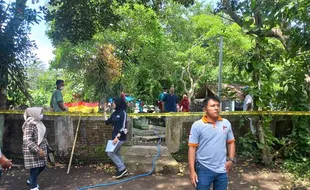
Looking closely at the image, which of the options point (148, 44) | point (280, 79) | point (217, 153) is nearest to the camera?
point (217, 153)

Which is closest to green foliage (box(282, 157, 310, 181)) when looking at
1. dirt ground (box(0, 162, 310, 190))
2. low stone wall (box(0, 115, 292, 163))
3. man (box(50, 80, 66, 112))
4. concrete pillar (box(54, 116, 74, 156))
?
dirt ground (box(0, 162, 310, 190))

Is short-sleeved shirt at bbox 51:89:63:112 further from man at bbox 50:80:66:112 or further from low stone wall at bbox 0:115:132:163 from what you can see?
low stone wall at bbox 0:115:132:163

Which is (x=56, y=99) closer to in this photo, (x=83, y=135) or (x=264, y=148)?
(x=83, y=135)

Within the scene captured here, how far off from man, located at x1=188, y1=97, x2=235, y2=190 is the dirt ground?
1.96 meters

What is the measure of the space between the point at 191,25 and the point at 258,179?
17139mm

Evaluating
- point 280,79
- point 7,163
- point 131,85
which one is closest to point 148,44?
point 131,85

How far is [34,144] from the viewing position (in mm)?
4723

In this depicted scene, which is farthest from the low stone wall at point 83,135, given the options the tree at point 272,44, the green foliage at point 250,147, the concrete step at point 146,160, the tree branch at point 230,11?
the tree branch at point 230,11

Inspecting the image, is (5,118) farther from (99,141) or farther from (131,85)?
(131,85)

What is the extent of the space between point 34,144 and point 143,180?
2.08 meters

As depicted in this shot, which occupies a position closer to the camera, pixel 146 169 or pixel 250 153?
pixel 146 169

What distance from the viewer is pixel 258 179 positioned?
18.5 ft

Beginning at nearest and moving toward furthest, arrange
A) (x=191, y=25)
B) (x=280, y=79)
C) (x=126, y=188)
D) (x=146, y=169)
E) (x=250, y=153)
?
(x=126, y=188) → (x=146, y=169) → (x=250, y=153) → (x=280, y=79) → (x=191, y=25)

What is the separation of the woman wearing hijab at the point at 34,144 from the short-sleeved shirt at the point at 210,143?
2.72 meters
